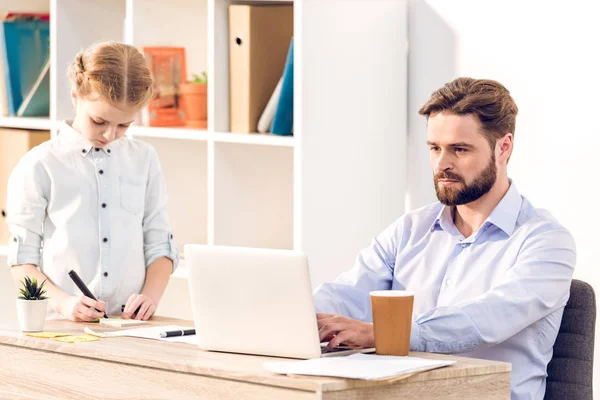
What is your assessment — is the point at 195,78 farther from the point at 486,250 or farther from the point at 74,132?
the point at 486,250

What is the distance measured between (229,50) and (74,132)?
77cm

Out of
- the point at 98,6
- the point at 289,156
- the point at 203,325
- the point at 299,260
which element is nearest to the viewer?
the point at 299,260

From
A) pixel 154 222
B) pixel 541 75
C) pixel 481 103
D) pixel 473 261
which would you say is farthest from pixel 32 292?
pixel 541 75

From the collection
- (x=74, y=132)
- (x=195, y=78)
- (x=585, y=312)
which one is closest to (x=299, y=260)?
(x=585, y=312)

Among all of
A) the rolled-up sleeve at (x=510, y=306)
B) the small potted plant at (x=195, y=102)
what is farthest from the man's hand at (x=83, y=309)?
the small potted plant at (x=195, y=102)

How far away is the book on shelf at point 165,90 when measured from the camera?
3723 mm

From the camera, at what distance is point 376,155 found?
3.43 metres

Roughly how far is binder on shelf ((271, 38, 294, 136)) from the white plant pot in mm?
1138

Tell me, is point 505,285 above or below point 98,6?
below

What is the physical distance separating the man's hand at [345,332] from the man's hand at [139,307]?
2.02 feet

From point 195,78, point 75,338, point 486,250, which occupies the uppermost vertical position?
point 195,78

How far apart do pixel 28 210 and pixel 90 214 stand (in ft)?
0.55

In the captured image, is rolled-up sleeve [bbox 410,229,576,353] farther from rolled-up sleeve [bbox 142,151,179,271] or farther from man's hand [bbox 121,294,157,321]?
rolled-up sleeve [bbox 142,151,179,271]

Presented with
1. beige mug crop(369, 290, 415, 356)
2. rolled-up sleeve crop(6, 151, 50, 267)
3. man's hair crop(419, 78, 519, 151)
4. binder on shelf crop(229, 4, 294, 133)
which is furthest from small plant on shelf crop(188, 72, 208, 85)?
beige mug crop(369, 290, 415, 356)
